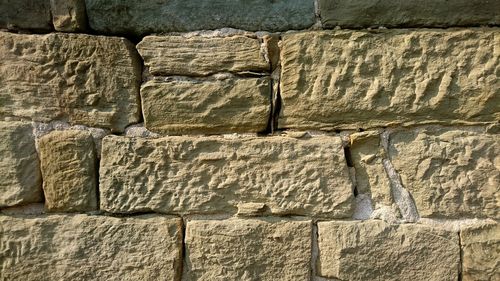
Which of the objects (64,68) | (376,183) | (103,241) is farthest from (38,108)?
(376,183)

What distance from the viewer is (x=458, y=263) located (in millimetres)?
1407

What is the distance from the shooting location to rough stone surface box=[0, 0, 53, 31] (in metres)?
1.43

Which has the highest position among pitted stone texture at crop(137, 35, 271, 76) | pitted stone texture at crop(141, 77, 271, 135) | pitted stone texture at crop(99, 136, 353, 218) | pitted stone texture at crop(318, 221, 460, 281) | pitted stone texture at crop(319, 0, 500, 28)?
pitted stone texture at crop(319, 0, 500, 28)

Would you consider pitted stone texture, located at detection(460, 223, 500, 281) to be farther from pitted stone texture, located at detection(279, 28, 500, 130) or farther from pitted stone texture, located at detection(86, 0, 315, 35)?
pitted stone texture, located at detection(86, 0, 315, 35)

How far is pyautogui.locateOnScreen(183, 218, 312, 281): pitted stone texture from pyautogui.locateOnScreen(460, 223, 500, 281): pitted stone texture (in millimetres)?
509

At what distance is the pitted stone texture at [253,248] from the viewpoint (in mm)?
1415

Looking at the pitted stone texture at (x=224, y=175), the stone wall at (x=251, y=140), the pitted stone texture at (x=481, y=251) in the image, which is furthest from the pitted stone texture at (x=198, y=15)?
the pitted stone texture at (x=481, y=251)

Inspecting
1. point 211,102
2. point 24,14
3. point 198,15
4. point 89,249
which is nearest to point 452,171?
point 211,102

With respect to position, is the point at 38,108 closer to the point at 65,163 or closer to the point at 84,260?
the point at 65,163

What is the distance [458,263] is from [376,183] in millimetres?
370

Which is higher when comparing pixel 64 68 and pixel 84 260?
pixel 64 68

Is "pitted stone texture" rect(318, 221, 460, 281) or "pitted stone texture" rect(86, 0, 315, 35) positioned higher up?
"pitted stone texture" rect(86, 0, 315, 35)

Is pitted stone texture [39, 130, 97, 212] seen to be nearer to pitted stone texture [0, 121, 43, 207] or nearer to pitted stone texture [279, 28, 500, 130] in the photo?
pitted stone texture [0, 121, 43, 207]

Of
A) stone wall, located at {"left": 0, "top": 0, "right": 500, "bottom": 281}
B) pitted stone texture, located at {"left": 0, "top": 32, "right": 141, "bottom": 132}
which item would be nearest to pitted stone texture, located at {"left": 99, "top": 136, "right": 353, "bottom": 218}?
stone wall, located at {"left": 0, "top": 0, "right": 500, "bottom": 281}
